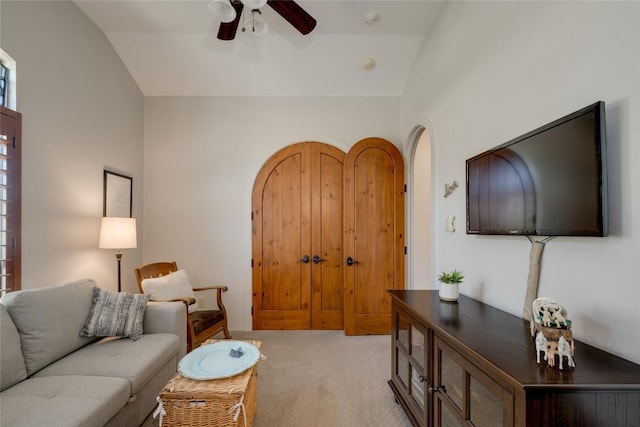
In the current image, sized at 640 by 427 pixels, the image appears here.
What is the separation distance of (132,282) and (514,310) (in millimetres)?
3800

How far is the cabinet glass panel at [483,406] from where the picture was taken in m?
1.05

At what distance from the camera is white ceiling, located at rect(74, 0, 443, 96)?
8.73 feet

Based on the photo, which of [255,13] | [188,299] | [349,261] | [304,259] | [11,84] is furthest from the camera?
[304,259]

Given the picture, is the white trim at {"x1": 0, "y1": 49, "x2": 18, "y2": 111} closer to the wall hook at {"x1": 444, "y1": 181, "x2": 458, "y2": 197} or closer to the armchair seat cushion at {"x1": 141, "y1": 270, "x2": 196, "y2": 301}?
the armchair seat cushion at {"x1": 141, "y1": 270, "x2": 196, "y2": 301}

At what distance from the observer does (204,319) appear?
9.12 feet

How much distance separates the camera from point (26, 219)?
2.09 m

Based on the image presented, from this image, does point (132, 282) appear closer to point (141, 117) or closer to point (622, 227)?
point (141, 117)

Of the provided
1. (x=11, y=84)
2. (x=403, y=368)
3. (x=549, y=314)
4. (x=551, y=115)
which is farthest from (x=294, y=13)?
(x=403, y=368)

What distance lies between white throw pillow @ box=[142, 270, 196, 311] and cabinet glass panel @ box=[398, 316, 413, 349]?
211 centimetres

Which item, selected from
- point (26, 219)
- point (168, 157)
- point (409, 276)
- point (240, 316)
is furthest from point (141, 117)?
point (409, 276)

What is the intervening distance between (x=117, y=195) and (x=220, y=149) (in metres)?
1.26

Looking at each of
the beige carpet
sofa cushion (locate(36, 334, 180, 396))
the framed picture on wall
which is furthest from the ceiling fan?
the beige carpet

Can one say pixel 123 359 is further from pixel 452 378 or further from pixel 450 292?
pixel 450 292

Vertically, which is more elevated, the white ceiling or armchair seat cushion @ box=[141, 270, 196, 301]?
the white ceiling
